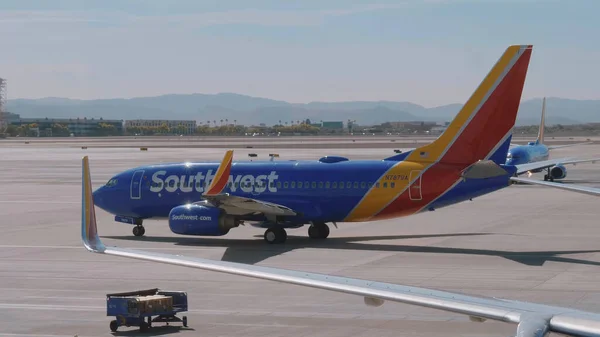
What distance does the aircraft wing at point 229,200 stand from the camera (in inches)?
1300

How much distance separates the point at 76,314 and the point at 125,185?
1684cm

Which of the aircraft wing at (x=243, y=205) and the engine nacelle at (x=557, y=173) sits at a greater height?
the aircraft wing at (x=243, y=205)

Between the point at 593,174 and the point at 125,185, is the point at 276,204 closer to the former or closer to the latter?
the point at 125,185

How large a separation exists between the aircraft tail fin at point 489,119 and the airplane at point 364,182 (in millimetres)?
36

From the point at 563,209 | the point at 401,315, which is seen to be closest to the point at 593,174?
the point at 563,209

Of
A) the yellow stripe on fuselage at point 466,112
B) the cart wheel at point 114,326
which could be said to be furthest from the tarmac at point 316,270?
the yellow stripe on fuselage at point 466,112

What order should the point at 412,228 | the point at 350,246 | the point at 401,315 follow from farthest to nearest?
1. the point at 412,228
2. the point at 350,246
3. the point at 401,315

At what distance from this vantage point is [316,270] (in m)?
28.7

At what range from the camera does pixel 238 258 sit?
31422 mm

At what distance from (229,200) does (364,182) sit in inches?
204

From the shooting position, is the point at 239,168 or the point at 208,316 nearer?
the point at 208,316

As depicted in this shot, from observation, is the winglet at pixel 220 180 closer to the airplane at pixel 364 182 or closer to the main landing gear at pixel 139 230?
the airplane at pixel 364 182

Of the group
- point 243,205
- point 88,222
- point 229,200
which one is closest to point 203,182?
point 243,205

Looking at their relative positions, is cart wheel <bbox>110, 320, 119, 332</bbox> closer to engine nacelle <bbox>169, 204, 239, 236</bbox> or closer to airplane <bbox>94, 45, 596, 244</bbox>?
airplane <bbox>94, 45, 596, 244</bbox>
